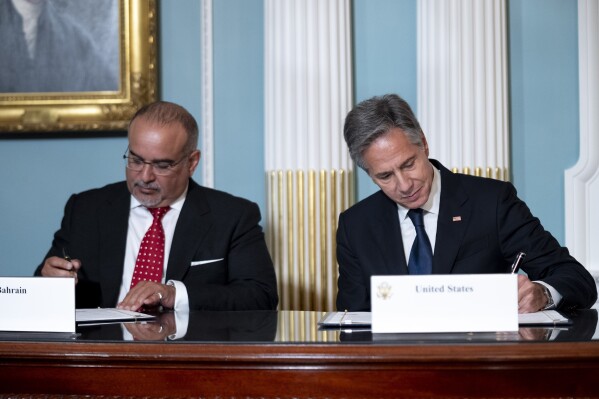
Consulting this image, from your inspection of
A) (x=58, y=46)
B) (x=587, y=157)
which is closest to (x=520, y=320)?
(x=587, y=157)

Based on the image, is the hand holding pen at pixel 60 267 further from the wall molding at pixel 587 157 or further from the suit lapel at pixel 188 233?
the wall molding at pixel 587 157

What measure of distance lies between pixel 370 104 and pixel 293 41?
49.9 inches

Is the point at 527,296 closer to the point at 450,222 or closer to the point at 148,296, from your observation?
the point at 450,222

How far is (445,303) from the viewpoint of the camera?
2180 millimetres

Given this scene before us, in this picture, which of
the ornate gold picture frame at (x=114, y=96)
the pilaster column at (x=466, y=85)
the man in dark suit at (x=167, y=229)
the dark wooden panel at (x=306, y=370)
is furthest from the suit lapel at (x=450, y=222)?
the ornate gold picture frame at (x=114, y=96)

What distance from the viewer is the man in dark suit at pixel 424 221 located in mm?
3215

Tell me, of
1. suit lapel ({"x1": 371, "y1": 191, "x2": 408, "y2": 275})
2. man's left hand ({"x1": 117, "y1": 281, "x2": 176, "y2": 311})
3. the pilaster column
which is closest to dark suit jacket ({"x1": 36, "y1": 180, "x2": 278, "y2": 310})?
man's left hand ({"x1": 117, "y1": 281, "x2": 176, "y2": 311})

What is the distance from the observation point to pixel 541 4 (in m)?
4.36

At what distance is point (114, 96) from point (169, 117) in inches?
39.7

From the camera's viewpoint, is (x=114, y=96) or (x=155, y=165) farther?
(x=114, y=96)

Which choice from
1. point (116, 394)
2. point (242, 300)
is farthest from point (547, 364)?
point (242, 300)

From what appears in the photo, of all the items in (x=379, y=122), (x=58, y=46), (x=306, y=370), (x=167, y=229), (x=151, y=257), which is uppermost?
(x=58, y=46)

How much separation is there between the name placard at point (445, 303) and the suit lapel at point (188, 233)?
1540mm

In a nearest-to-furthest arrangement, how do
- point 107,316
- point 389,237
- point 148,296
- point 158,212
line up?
point 107,316, point 148,296, point 389,237, point 158,212
